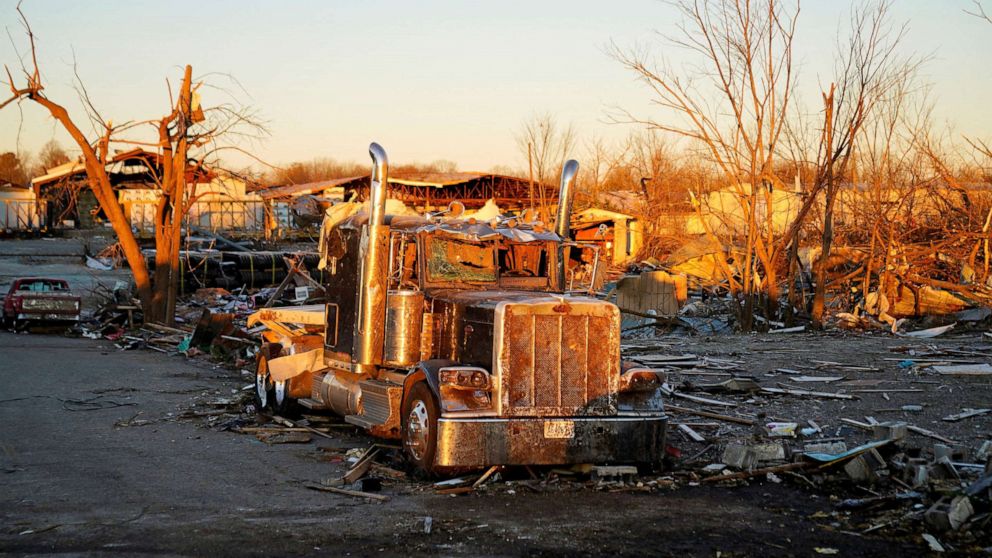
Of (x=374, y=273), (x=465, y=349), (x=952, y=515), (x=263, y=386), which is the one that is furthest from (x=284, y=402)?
(x=952, y=515)

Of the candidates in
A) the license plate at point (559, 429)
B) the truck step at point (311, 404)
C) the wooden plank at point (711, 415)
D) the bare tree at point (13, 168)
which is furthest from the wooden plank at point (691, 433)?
the bare tree at point (13, 168)

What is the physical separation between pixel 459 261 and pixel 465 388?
2.34 m

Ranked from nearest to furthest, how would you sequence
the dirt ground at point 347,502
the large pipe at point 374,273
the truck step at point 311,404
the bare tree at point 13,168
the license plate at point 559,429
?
1. the dirt ground at point 347,502
2. the license plate at point 559,429
3. the large pipe at point 374,273
4. the truck step at point 311,404
5. the bare tree at point 13,168

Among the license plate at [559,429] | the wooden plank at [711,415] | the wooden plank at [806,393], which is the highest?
the license plate at [559,429]

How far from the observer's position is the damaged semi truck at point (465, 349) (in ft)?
31.8

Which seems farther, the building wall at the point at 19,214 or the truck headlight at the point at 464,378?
the building wall at the point at 19,214

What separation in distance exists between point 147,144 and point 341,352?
1703cm

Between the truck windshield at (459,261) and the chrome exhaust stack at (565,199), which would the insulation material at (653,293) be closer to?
the chrome exhaust stack at (565,199)

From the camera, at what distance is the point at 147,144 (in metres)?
27.5

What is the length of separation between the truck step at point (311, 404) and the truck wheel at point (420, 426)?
3.26 m

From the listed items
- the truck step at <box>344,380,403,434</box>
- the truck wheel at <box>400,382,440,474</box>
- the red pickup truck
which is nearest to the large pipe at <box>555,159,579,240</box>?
the truck step at <box>344,380,403,434</box>

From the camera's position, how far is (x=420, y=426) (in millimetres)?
10117

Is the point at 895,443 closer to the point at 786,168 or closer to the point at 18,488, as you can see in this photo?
the point at 18,488

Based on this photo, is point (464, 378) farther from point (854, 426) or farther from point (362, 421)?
point (854, 426)
